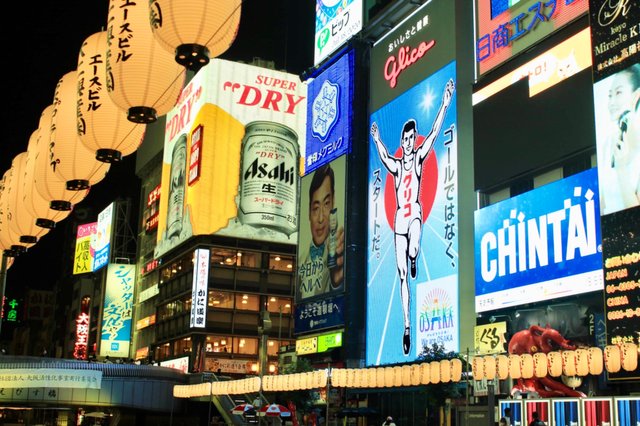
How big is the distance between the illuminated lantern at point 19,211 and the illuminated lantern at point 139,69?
5.57 m

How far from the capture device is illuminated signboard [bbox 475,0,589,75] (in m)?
23.5

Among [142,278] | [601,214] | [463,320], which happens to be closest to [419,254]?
[463,320]

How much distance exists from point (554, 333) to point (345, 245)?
1359cm

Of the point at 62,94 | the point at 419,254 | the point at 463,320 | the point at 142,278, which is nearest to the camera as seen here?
the point at 62,94

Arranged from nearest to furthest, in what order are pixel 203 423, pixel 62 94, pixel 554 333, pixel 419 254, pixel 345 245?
1. pixel 62 94
2. pixel 554 333
3. pixel 419 254
4. pixel 345 245
5. pixel 203 423

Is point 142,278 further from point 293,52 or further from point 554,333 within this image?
point 554,333

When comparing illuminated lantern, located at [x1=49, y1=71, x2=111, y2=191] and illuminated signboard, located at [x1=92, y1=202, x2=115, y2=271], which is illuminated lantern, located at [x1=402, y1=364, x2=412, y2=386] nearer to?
illuminated lantern, located at [x1=49, y1=71, x2=111, y2=191]

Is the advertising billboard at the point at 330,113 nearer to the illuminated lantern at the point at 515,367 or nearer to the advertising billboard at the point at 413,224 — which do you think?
the advertising billboard at the point at 413,224

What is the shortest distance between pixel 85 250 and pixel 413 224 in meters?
50.1

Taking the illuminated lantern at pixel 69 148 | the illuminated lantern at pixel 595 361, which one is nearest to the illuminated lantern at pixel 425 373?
the illuminated lantern at pixel 595 361

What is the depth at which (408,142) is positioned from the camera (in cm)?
3073

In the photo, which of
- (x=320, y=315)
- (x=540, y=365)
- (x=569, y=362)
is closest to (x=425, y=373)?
(x=540, y=365)

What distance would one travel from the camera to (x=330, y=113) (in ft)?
120

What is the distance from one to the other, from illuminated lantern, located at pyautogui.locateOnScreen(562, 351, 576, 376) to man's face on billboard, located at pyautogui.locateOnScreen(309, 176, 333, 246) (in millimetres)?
19325
